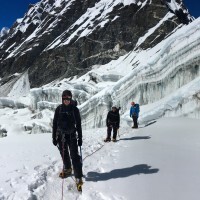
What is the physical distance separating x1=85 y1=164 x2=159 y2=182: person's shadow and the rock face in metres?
80.1

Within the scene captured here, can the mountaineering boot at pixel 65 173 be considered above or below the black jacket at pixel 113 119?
below

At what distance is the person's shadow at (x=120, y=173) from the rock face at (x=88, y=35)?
80.1 metres

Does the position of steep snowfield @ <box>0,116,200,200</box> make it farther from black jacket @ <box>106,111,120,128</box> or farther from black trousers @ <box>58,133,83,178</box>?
black jacket @ <box>106,111,120,128</box>

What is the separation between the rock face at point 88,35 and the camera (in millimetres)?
95875

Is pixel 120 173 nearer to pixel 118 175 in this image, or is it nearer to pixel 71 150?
pixel 118 175

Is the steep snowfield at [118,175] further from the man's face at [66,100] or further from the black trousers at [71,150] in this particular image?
the man's face at [66,100]

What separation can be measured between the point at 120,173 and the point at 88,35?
10254cm

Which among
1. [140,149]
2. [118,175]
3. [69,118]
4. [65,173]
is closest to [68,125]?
[69,118]

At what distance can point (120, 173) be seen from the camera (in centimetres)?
704

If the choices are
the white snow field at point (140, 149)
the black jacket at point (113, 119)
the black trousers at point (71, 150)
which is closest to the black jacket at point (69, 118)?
the black trousers at point (71, 150)

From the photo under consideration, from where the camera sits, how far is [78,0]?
5561 inches

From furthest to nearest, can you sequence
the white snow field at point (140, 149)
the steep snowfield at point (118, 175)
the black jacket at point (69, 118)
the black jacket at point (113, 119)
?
the black jacket at point (113, 119) → the black jacket at point (69, 118) → the white snow field at point (140, 149) → the steep snowfield at point (118, 175)

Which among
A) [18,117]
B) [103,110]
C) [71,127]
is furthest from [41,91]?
[71,127]

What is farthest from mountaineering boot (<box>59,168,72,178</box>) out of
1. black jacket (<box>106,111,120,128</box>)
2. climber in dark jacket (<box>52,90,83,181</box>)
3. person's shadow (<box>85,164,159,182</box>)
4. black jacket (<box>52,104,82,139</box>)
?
black jacket (<box>106,111,120,128</box>)
